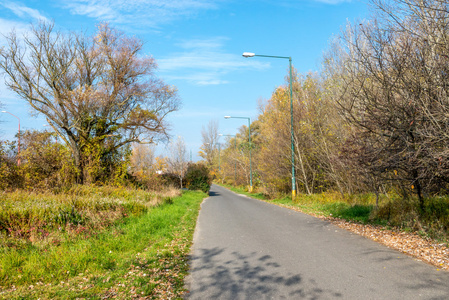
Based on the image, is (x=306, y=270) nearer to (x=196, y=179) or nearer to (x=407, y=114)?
(x=407, y=114)

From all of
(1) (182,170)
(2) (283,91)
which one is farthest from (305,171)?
(1) (182,170)

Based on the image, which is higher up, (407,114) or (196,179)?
(407,114)

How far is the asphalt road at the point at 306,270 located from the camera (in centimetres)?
463

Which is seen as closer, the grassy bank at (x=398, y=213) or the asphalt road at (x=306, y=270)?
the asphalt road at (x=306, y=270)

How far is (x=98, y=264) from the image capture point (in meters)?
6.46

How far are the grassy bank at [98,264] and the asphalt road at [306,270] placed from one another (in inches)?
21.6

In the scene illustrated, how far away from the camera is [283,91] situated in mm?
25875

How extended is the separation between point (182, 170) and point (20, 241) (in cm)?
2947

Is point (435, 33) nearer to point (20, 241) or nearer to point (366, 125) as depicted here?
point (366, 125)

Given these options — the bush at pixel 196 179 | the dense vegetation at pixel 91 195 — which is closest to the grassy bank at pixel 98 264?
the dense vegetation at pixel 91 195

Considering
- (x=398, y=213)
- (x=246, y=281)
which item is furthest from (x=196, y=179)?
(x=246, y=281)

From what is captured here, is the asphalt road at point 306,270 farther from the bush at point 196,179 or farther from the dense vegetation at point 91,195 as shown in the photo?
the bush at point 196,179

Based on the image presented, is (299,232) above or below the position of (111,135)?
below

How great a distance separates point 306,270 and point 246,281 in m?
1.18
